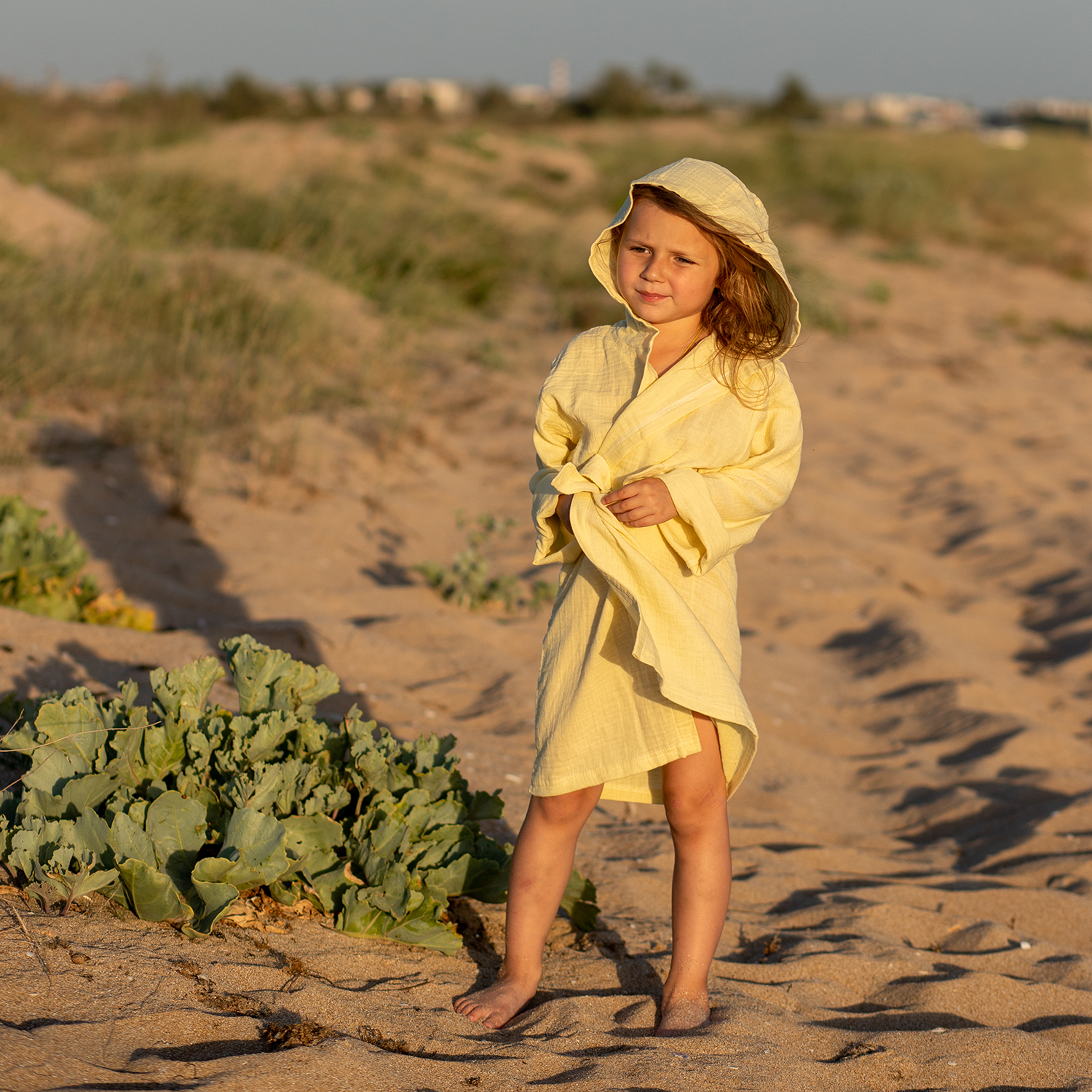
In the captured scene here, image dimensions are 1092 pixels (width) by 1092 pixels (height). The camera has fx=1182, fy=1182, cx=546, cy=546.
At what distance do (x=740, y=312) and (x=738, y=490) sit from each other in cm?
33

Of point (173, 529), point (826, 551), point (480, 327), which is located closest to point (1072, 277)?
point (480, 327)

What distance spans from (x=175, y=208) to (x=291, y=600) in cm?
566

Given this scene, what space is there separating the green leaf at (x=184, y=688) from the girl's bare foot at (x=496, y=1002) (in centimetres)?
77

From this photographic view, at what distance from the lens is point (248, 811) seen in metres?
2.09

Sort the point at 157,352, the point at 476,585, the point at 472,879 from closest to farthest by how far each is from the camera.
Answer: the point at 472,879
the point at 476,585
the point at 157,352

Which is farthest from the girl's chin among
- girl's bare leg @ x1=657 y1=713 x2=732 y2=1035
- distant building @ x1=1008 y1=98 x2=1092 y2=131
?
distant building @ x1=1008 y1=98 x2=1092 y2=131

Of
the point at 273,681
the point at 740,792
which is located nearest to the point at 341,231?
the point at 740,792

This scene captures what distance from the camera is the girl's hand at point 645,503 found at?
6.72ft

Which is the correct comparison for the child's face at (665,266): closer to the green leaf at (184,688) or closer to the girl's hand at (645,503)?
the girl's hand at (645,503)

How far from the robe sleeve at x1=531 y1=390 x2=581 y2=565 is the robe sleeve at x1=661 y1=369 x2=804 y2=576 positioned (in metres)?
0.21

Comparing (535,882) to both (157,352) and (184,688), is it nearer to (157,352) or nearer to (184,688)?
(184,688)

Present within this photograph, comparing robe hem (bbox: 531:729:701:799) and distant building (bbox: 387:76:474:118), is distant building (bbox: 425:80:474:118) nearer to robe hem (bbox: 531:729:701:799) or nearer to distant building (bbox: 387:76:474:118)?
distant building (bbox: 387:76:474:118)

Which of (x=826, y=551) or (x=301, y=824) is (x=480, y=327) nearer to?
(x=826, y=551)

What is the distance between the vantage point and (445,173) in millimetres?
14594
